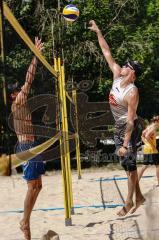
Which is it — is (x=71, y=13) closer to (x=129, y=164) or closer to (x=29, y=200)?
(x=129, y=164)

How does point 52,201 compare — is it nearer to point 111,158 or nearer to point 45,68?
point 45,68

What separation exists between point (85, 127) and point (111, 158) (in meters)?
1.20

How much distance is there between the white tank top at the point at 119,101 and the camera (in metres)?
4.77

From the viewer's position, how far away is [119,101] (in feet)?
15.7

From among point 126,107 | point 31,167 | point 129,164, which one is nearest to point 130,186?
point 129,164

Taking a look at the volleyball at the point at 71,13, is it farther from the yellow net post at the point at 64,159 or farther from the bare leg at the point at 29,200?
the bare leg at the point at 29,200

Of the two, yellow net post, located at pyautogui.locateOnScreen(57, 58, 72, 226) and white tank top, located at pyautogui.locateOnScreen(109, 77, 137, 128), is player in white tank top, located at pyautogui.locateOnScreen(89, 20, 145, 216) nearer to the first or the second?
white tank top, located at pyautogui.locateOnScreen(109, 77, 137, 128)

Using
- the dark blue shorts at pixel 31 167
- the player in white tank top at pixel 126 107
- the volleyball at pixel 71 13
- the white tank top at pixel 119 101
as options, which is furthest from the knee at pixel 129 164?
the volleyball at pixel 71 13

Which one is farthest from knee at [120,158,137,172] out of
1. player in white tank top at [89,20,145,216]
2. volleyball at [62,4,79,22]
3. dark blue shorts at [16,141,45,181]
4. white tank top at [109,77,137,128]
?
volleyball at [62,4,79,22]

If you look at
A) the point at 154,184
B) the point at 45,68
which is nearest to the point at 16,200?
the point at 154,184

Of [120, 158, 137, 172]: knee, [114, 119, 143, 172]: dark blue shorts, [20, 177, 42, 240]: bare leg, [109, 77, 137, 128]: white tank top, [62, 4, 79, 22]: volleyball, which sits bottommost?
[20, 177, 42, 240]: bare leg

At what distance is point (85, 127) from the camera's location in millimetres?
13023

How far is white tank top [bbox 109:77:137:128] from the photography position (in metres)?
4.77

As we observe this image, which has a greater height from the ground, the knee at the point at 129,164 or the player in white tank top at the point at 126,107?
the player in white tank top at the point at 126,107
